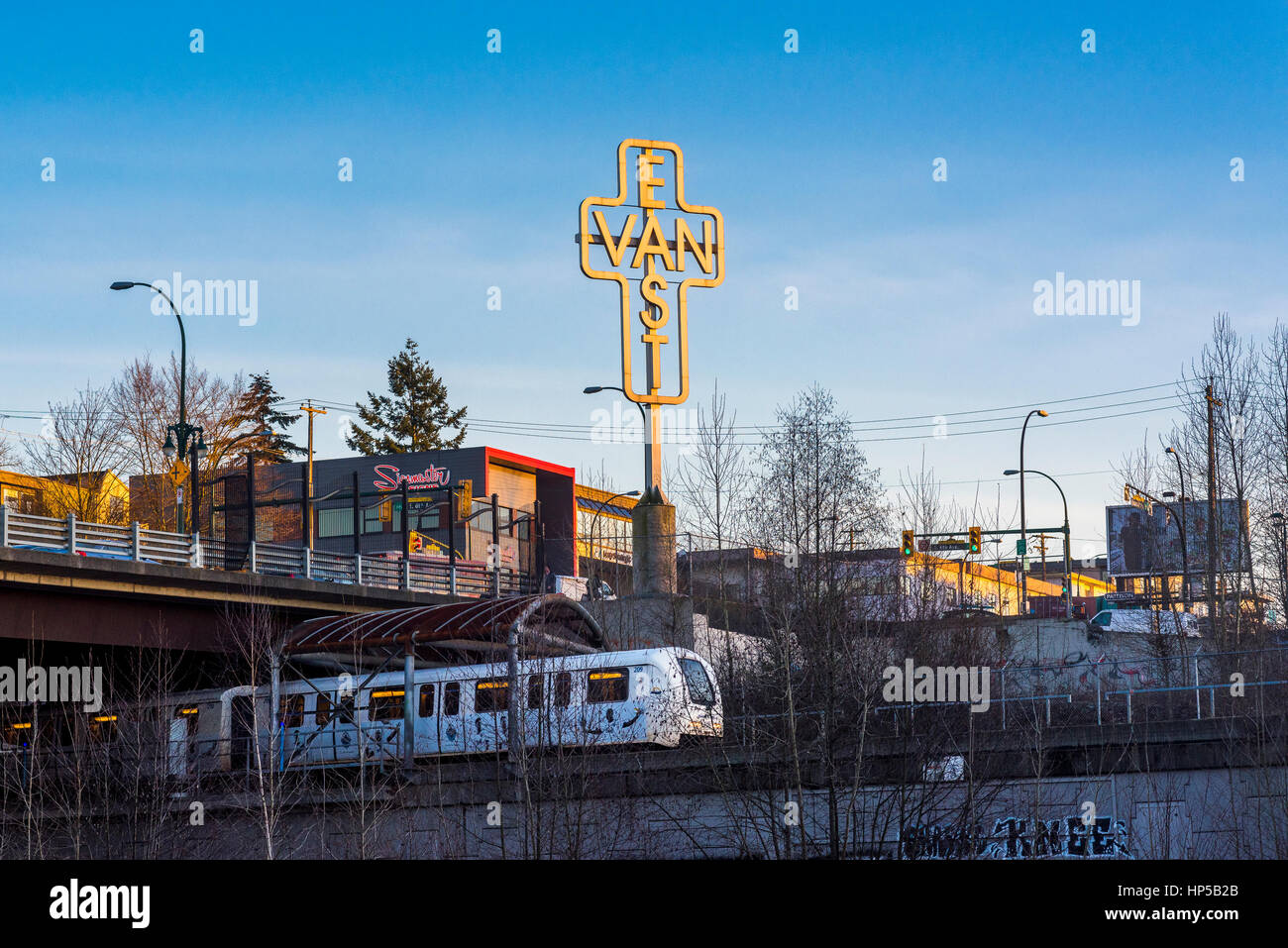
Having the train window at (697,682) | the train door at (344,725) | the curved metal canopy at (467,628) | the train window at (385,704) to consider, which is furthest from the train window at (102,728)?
the train window at (697,682)

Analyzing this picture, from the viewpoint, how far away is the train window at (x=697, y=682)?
32.0m

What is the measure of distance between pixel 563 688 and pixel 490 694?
2.35m

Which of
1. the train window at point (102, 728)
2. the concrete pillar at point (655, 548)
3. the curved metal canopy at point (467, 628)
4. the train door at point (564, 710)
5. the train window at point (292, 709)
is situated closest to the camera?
the train door at point (564, 710)

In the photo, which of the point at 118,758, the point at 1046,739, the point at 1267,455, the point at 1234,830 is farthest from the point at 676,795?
the point at 1267,455

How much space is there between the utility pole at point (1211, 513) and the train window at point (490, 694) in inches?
997

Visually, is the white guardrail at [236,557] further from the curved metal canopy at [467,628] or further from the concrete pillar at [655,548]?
the concrete pillar at [655,548]

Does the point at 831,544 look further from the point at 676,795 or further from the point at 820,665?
the point at 676,795

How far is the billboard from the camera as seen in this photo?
50062mm

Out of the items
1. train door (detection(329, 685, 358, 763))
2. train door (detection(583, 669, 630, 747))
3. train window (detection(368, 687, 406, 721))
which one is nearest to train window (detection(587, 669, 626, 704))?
train door (detection(583, 669, 630, 747))

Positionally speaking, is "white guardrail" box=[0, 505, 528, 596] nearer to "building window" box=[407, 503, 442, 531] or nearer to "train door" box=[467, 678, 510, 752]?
"train door" box=[467, 678, 510, 752]

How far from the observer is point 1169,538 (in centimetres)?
7738

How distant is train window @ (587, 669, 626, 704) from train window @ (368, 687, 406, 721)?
5.31 metres

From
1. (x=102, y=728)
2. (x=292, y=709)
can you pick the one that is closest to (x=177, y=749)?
(x=292, y=709)
